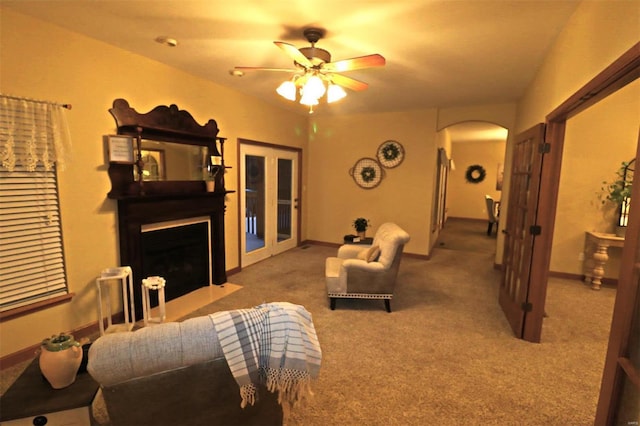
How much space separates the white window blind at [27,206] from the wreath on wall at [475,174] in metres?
9.77

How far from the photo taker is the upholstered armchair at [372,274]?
314 centimetres

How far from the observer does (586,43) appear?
6.04 ft

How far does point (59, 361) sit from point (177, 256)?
200 centimetres

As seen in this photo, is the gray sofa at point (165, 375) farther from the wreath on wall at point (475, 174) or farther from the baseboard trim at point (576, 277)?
the wreath on wall at point (475, 174)

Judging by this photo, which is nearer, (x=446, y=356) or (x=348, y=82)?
(x=446, y=356)

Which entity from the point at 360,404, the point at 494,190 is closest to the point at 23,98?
the point at 360,404

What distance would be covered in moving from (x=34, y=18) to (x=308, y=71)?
2053mm

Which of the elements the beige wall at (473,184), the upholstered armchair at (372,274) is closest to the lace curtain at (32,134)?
the upholstered armchair at (372,274)

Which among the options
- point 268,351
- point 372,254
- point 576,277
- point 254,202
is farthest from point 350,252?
point 576,277

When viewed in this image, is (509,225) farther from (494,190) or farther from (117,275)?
(494,190)

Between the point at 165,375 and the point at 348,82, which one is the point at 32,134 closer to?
the point at 165,375

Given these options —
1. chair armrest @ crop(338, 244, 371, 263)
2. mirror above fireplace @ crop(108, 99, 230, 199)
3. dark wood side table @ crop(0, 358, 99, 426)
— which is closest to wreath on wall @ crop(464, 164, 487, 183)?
chair armrest @ crop(338, 244, 371, 263)

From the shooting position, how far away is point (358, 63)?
213cm

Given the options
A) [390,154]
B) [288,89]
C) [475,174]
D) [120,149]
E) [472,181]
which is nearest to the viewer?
[288,89]
